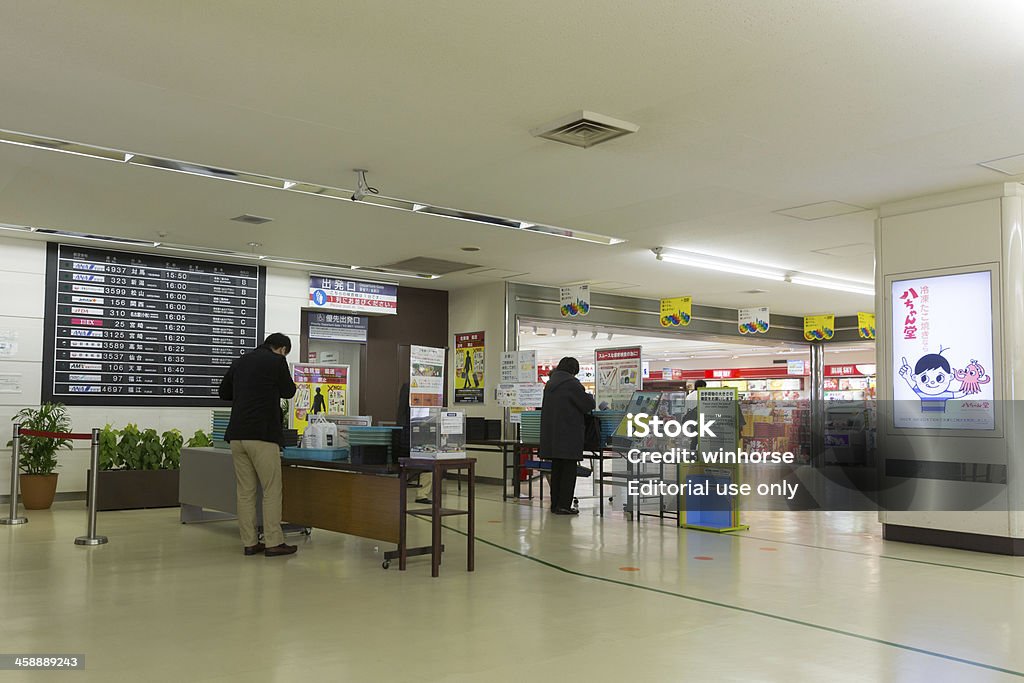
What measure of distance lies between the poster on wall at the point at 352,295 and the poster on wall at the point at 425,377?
5.35 metres

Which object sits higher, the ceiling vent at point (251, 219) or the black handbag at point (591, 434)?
the ceiling vent at point (251, 219)

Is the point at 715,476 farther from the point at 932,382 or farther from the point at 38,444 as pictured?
the point at 38,444

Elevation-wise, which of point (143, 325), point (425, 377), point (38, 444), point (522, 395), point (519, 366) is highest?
point (143, 325)

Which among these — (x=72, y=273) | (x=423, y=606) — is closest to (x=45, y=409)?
(x=72, y=273)

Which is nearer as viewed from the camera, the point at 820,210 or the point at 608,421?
the point at 820,210

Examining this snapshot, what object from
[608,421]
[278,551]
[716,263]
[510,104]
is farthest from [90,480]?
[716,263]

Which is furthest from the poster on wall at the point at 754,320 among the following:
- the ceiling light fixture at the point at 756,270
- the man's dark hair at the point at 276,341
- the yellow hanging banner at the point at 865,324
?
the man's dark hair at the point at 276,341

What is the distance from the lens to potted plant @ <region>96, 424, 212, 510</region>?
356 inches

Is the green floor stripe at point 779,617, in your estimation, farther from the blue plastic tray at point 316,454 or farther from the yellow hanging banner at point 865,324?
the yellow hanging banner at point 865,324

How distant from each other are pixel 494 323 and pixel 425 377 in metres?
6.28

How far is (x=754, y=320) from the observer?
595 inches

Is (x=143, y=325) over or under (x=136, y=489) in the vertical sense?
over

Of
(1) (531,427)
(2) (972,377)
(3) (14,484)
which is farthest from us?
(1) (531,427)

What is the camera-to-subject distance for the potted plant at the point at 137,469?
905cm
